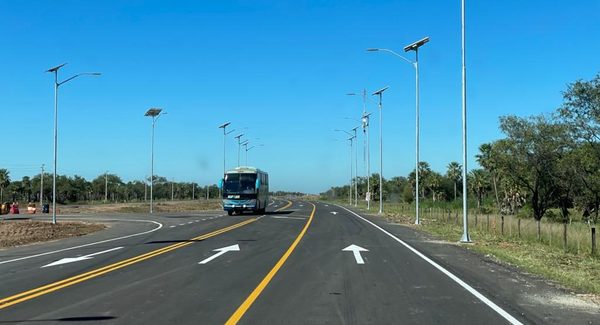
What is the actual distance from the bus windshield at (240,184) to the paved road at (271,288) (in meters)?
24.7

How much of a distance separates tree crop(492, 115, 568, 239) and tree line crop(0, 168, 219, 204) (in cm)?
6601

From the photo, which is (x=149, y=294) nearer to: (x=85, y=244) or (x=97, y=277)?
(x=97, y=277)

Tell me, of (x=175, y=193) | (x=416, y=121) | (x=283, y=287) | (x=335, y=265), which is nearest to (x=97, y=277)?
(x=283, y=287)

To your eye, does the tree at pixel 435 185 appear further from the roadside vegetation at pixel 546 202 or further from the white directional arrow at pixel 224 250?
the white directional arrow at pixel 224 250

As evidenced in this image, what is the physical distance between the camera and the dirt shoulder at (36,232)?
25359 millimetres

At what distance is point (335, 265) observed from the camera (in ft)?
47.1

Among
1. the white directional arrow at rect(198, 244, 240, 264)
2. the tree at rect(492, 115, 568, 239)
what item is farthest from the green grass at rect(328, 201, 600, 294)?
the tree at rect(492, 115, 568, 239)

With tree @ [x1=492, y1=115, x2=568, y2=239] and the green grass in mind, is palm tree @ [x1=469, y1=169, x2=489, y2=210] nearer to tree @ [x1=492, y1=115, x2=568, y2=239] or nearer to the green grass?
tree @ [x1=492, y1=115, x2=568, y2=239]

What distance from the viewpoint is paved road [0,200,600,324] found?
8.29 metres

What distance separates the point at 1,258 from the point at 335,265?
1036 cm

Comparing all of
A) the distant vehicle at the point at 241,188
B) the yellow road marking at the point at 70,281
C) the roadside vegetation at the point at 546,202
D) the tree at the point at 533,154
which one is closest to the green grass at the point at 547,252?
the roadside vegetation at the point at 546,202

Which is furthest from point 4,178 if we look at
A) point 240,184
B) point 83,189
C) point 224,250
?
point 224,250

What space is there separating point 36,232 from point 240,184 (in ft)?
56.5

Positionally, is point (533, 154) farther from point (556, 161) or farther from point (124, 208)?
point (124, 208)
